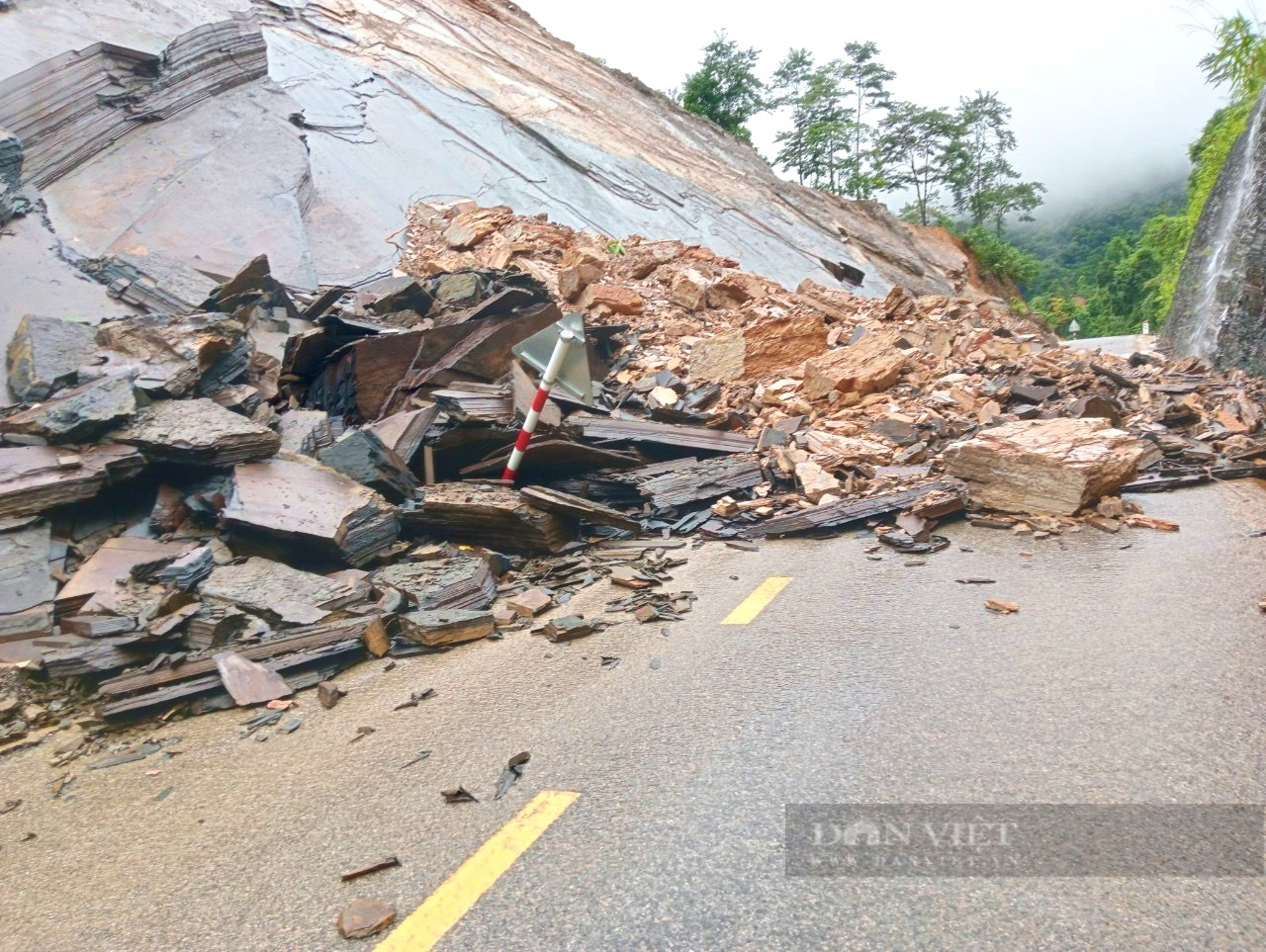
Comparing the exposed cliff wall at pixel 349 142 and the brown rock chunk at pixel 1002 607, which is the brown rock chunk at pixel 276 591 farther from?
the exposed cliff wall at pixel 349 142

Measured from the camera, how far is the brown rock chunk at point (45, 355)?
6355mm

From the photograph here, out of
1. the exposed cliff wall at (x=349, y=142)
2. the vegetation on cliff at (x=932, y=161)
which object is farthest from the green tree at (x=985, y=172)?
the exposed cliff wall at (x=349, y=142)

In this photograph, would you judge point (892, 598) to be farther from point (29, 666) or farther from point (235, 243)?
point (235, 243)

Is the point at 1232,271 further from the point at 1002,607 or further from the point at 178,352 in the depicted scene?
the point at 178,352

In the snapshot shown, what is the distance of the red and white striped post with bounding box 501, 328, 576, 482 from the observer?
22.1ft

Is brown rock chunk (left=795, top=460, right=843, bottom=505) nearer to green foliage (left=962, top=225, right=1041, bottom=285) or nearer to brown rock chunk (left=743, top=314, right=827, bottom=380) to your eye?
brown rock chunk (left=743, top=314, right=827, bottom=380)

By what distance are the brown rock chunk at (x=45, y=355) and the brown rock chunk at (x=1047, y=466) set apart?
7166mm

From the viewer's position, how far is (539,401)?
686 cm

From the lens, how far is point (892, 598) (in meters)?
4.62

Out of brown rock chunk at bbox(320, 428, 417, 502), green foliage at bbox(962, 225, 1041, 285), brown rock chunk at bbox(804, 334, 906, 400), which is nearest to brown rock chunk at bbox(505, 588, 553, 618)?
brown rock chunk at bbox(320, 428, 417, 502)

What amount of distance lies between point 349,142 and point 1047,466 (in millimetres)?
14284

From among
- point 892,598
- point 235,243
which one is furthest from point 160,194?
point 892,598

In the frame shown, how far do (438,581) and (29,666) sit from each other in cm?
221

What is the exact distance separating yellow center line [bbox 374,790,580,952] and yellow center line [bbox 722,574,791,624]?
1.94 metres
